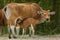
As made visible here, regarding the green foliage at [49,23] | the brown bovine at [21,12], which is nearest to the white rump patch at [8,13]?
the brown bovine at [21,12]

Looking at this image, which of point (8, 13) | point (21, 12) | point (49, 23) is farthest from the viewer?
point (49, 23)

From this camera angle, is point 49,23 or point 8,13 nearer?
point 8,13

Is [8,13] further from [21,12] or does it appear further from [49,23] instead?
[49,23]

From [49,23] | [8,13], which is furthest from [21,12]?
[49,23]

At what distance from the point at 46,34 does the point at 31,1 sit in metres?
2.13

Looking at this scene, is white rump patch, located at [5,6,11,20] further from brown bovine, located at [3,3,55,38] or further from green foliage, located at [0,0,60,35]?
green foliage, located at [0,0,60,35]

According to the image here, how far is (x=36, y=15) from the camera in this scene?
15680 millimetres

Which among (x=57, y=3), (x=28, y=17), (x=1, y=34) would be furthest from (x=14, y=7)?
(x=57, y=3)

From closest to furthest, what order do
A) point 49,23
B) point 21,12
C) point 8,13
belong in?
point 8,13
point 21,12
point 49,23

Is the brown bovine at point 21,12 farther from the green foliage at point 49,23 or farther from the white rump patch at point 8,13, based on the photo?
the green foliage at point 49,23

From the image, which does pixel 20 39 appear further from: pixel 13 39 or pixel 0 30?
pixel 0 30

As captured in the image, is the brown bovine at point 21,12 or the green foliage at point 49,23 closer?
the brown bovine at point 21,12

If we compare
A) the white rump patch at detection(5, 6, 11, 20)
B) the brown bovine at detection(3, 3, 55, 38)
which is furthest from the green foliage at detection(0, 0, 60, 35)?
the white rump patch at detection(5, 6, 11, 20)

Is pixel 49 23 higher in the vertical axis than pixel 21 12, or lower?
lower
